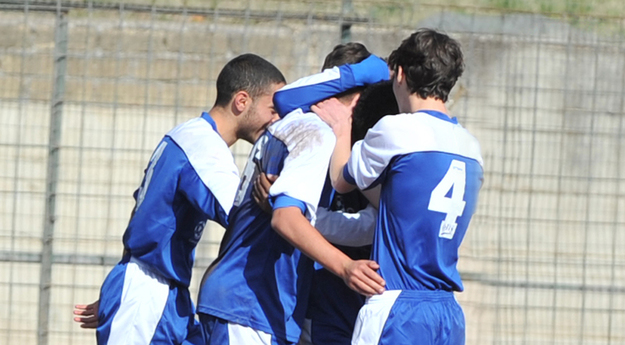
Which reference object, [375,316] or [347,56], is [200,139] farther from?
[375,316]

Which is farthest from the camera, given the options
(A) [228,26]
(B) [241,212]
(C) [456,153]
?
(A) [228,26]

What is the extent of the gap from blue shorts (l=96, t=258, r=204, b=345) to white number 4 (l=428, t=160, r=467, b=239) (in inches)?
58.6

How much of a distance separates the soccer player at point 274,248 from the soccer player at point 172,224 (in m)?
0.48

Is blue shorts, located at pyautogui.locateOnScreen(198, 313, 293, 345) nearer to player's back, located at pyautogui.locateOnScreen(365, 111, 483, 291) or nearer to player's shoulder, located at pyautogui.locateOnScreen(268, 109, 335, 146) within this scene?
player's back, located at pyautogui.locateOnScreen(365, 111, 483, 291)

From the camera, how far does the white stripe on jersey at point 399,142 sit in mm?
3195

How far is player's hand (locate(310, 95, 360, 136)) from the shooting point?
3541 millimetres

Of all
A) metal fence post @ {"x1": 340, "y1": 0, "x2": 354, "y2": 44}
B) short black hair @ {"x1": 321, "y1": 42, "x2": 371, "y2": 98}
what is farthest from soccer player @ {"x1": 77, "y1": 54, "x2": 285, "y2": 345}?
metal fence post @ {"x1": 340, "y1": 0, "x2": 354, "y2": 44}

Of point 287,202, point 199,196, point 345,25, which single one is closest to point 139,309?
point 199,196

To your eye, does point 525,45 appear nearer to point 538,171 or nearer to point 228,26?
point 538,171

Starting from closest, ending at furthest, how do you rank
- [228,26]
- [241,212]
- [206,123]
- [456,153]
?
[456,153]
[241,212]
[206,123]
[228,26]

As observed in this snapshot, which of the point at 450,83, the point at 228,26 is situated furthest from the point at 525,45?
the point at 450,83

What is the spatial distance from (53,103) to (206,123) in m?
1.74

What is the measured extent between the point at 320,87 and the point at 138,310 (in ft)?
4.55

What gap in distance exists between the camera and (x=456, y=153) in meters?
3.28
